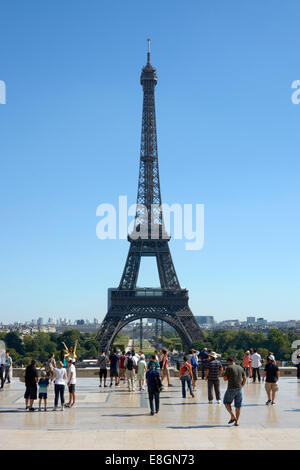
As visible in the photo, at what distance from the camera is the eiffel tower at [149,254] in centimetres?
9600

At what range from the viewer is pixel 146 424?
17.0 meters

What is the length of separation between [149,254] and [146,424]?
83105mm

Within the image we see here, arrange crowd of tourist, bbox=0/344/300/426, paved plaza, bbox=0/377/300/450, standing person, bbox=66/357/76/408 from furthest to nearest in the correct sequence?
standing person, bbox=66/357/76/408, crowd of tourist, bbox=0/344/300/426, paved plaza, bbox=0/377/300/450

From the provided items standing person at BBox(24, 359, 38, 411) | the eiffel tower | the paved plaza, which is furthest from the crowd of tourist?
the eiffel tower

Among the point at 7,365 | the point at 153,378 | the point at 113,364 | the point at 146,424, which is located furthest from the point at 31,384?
the point at 7,365

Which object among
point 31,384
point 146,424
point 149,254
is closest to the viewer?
point 146,424

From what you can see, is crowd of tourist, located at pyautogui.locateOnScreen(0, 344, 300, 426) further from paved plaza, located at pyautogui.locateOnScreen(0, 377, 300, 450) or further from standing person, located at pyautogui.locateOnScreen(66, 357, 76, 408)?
paved plaza, located at pyautogui.locateOnScreen(0, 377, 300, 450)

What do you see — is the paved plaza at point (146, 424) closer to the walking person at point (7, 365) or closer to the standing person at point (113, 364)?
the standing person at point (113, 364)

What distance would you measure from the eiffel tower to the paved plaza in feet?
230

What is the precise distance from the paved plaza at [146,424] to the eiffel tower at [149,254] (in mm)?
70058

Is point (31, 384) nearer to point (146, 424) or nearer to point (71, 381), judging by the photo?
point (71, 381)

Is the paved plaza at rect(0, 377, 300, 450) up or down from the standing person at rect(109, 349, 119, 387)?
down

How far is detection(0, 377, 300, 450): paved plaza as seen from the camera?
13.5 metres
